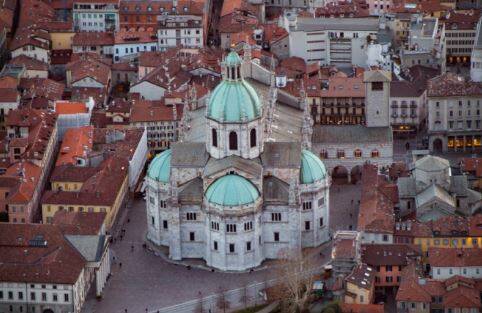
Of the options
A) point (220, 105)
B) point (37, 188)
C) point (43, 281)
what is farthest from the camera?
point (37, 188)

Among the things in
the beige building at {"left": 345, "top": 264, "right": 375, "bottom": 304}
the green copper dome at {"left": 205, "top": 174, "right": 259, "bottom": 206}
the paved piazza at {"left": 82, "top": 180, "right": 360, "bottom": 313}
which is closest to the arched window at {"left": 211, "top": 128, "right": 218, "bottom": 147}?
the green copper dome at {"left": 205, "top": 174, "right": 259, "bottom": 206}

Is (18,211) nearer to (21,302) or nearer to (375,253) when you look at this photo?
(21,302)

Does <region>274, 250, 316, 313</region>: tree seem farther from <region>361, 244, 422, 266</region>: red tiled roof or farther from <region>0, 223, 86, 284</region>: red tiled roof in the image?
<region>0, 223, 86, 284</region>: red tiled roof

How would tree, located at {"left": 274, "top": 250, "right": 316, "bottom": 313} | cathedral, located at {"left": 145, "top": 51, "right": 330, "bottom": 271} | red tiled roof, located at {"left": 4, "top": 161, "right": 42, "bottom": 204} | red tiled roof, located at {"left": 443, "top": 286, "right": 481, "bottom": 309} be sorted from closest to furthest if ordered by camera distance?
red tiled roof, located at {"left": 443, "top": 286, "right": 481, "bottom": 309}
tree, located at {"left": 274, "top": 250, "right": 316, "bottom": 313}
cathedral, located at {"left": 145, "top": 51, "right": 330, "bottom": 271}
red tiled roof, located at {"left": 4, "top": 161, "right": 42, "bottom": 204}

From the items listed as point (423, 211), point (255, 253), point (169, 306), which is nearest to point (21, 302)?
point (169, 306)

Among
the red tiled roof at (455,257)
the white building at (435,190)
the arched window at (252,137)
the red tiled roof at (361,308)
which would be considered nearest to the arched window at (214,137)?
the arched window at (252,137)

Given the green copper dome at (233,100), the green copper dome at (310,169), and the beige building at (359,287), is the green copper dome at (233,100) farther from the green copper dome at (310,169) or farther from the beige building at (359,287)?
the beige building at (359,287)

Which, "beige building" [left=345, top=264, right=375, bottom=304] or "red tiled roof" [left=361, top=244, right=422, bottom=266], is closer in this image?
"beige building" [left=345, top=264, right=375, bottom=304]
